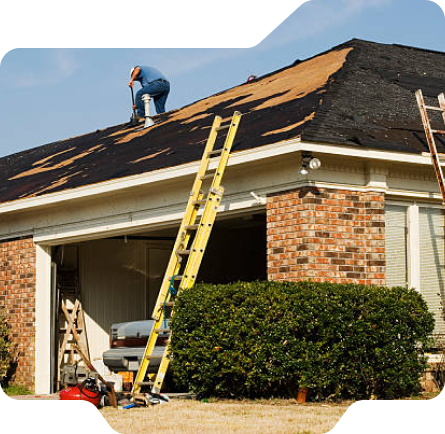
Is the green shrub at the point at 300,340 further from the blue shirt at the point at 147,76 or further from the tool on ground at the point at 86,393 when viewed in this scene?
the blue shirt at the point at 147,76

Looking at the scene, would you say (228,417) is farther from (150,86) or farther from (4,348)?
(150,86)

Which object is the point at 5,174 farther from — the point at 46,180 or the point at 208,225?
the point at 208,225

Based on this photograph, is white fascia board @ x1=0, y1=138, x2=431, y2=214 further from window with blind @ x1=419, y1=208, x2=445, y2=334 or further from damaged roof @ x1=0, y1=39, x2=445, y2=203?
window with blind @ x1=419, y1=208, x2=445, y2=334

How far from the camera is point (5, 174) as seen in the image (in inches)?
808

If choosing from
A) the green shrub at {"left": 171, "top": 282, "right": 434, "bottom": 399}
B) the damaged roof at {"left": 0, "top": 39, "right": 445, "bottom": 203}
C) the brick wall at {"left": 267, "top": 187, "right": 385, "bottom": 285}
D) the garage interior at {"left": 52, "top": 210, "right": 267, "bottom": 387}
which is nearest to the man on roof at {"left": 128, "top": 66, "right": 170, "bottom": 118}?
the damaged roof at {"left": 0, "top": 39, "right": 445, "bottom": 203}

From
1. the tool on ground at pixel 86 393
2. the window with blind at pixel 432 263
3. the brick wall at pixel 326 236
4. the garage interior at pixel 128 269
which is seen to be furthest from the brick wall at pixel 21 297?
the window with blind at pixel 432 263

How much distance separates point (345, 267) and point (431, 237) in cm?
167

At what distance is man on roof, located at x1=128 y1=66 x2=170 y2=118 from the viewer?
21.8 metres

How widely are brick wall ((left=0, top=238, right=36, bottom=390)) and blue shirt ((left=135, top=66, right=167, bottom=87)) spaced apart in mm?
6316

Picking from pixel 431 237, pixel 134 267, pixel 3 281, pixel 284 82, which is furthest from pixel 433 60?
pixel 3 281

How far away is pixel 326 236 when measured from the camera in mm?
11898

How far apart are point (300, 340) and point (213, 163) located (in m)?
3.14

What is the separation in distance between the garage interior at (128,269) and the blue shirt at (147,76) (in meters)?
4.87

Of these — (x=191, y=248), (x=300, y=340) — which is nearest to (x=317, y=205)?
(x=191, y=248)
